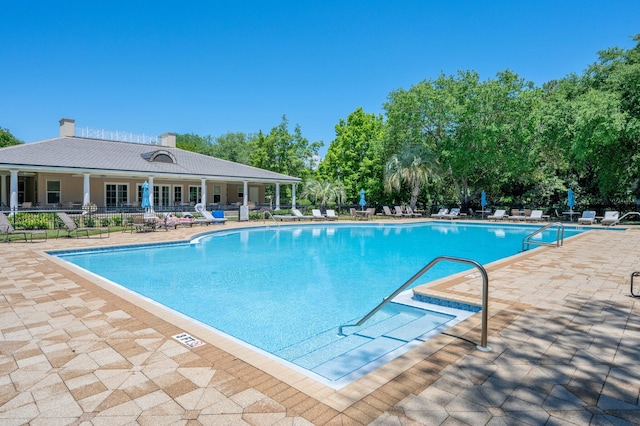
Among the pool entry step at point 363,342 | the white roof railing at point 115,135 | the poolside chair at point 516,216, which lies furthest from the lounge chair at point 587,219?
the white roof railing at point 115,135

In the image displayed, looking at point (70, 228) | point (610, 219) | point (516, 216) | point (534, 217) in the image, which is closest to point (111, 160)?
point (70, 228)

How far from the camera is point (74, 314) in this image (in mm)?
4758

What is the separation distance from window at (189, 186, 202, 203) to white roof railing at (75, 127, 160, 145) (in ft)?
22.4

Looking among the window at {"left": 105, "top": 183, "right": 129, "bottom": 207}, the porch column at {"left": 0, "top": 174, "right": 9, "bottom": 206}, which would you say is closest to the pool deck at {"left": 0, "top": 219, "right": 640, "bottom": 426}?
the window at {"left": 105, "top": 183, "right": 129, "bottom": 207}

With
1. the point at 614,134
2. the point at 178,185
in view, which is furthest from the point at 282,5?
the point at 614,134

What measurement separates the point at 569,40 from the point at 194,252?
905 inches

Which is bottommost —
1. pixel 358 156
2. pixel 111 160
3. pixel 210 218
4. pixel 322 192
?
pixel 210 218

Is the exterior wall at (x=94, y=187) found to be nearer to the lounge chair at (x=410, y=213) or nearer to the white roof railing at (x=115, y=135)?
the white roof railing at (x=115, y=135)

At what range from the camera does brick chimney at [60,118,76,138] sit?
1035 inches

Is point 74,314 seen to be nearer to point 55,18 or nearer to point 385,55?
point 55,18

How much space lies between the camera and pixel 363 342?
4.87 metres

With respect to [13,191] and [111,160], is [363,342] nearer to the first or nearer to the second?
[13,191]

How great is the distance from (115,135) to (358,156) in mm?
19941

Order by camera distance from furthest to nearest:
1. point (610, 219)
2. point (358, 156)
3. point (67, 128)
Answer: point (358, 156) < point (67, 128) < point (610, 219)
